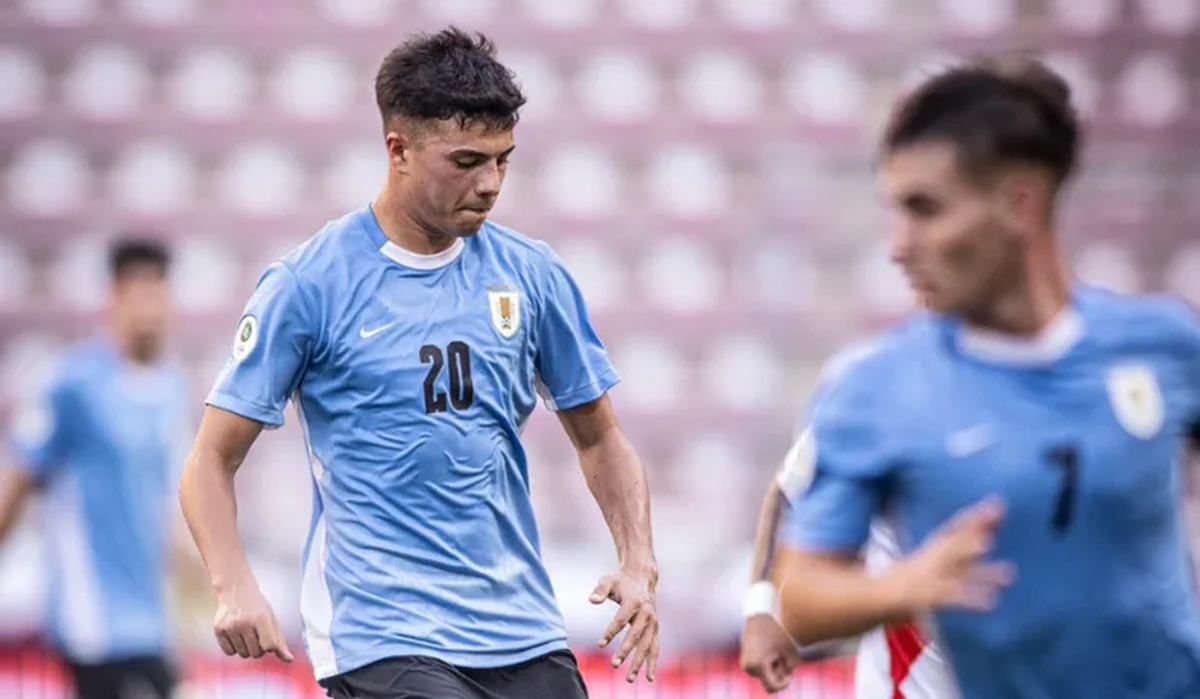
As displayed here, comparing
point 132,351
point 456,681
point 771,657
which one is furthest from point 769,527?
point 132,351

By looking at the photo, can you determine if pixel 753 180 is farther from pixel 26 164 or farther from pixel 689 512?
pixel 26 164

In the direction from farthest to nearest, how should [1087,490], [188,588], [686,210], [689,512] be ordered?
[686,210], [689,512], [188,588], [1087,490]

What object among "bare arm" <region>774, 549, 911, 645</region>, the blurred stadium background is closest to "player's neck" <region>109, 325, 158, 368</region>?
"bare arm" <region>774, 549, 911, 645</region>

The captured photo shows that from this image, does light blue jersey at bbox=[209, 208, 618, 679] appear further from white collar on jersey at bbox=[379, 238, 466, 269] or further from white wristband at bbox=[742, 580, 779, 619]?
white wristband at bbox=[742, 580, 779, 619]

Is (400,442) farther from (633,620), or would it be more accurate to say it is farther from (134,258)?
(134,258)

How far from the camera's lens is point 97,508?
9.20 metres

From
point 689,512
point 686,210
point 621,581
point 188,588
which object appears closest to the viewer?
point 621,581

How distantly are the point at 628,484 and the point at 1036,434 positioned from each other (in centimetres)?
228

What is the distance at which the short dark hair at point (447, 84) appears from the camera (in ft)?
17.4

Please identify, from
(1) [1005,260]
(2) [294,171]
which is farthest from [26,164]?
(1) [1005,260]

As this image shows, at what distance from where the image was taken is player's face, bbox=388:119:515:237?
17.3 feet

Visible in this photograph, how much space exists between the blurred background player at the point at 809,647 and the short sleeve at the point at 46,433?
4.42 m

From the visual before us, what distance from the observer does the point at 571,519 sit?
2584cm

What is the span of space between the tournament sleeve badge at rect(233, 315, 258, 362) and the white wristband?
1.61 metres
